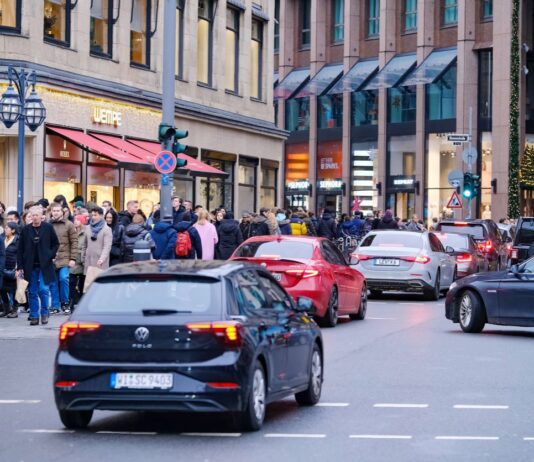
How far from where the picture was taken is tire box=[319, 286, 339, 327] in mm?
21875

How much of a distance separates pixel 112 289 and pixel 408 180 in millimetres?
59242

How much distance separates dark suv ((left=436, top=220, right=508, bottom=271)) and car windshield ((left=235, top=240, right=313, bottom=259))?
1428cm

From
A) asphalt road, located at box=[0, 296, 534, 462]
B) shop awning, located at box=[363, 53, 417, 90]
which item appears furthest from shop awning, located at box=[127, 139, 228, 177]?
shop awning, located at box=[363, 53, 417, 90]

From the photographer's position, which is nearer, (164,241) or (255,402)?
(255,402)

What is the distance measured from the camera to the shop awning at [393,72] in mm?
69562

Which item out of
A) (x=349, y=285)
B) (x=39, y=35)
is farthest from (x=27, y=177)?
(x=349, y=285)

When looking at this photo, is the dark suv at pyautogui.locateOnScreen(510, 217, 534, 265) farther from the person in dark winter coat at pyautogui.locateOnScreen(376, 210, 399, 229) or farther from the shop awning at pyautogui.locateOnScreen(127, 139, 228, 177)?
the shop awning at pyautogui.locateOnScreen(127, 139, 228, 177)

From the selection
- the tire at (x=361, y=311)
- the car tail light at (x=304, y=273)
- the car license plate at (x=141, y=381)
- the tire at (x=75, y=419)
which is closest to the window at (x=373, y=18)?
the tire at (x=361, y=311)

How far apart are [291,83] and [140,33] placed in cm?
3864

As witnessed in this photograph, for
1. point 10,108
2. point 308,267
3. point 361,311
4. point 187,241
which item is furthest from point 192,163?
point 308,267

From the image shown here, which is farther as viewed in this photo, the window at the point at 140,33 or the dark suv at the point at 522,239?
the window at the point at 140,33

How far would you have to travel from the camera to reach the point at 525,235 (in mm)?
34719

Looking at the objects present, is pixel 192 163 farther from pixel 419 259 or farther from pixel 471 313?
pixel 471 313

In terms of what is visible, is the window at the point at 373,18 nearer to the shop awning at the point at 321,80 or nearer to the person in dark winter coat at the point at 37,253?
the shop awning at the point at 321,80
